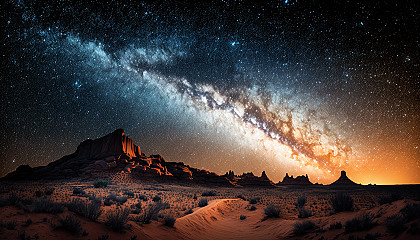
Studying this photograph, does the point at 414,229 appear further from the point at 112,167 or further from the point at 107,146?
the point at 107,146

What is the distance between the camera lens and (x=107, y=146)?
235ft

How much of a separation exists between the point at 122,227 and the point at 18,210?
354 cm

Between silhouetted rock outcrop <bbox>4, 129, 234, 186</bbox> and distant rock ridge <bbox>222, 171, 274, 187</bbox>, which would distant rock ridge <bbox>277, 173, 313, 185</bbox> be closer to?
distant rock ridge <bbox>222, 171, 274, 187</bbox>

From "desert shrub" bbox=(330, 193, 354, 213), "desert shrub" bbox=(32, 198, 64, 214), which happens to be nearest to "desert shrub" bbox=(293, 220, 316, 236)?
"desert shrub" bbox=(330, 193, 354, 213)

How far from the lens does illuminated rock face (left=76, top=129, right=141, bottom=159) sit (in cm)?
7069

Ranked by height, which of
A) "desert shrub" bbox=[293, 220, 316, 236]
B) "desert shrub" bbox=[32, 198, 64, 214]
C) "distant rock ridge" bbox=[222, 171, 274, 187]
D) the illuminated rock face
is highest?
the illuminated rock face

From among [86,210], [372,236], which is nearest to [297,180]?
[372,236]

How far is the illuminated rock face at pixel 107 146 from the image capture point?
70.7 metres

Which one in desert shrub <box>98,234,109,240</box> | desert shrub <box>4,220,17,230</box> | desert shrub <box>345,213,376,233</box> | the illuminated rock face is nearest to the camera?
desert shrub <box>4,220,17,230</box>

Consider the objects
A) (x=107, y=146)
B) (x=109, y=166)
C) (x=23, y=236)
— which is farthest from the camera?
(x=107, y=146)

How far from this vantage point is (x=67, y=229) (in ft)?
16.9

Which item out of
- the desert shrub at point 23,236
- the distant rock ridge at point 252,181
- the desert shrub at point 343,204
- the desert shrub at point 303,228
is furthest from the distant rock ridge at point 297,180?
the desert shrub at point 23,236

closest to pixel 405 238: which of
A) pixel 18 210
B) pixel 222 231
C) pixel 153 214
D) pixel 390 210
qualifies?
pixel 390 210

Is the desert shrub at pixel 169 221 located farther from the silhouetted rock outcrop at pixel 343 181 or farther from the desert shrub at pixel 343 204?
the silhouetted rock outcrop at pixel 343 181
